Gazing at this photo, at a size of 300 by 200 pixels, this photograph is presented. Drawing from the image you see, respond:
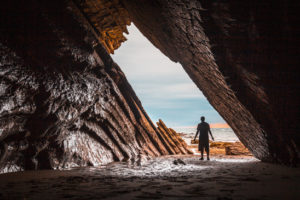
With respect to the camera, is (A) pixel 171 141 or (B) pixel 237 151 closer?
(B) pixel 237 151

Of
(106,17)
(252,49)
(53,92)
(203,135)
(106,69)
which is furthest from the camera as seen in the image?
(203,135)

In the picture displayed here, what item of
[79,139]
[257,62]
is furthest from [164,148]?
[257,62]

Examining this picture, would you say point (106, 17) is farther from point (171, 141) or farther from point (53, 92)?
point (171, 141)

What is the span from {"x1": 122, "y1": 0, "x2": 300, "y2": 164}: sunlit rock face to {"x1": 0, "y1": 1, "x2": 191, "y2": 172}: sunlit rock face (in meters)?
1.97

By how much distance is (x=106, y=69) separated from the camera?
22.0 ft

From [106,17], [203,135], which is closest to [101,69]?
[106,17]

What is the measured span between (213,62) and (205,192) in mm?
2430

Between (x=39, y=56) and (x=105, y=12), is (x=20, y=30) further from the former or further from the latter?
(x=105, y=12)

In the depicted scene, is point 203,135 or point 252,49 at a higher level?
point 252,49

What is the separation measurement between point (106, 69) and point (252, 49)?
15.9ft

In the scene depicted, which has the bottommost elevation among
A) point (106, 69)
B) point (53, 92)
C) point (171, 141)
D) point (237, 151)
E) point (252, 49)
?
point (237, 151)

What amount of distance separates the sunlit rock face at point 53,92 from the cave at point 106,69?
0.07ft

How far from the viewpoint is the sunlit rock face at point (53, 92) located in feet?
12.8

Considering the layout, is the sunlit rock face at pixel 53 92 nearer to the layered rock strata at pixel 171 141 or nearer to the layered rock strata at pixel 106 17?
the layered rock strata at pixel 106 17
